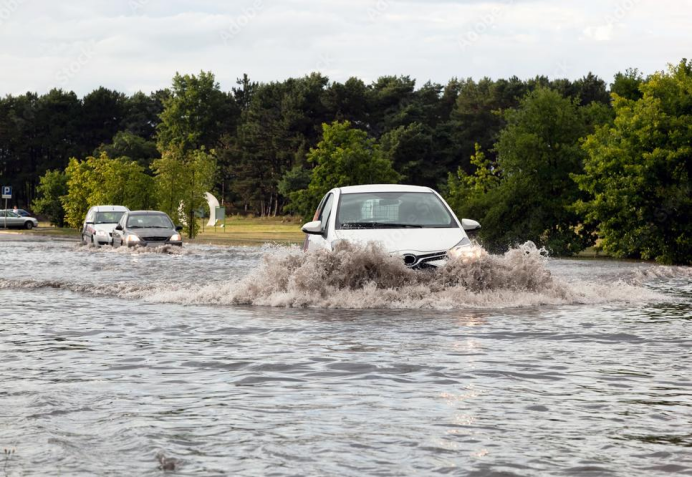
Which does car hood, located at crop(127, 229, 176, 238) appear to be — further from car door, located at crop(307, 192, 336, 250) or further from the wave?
the wave

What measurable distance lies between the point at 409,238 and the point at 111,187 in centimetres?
4515

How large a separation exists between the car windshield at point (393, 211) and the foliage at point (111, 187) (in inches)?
1636

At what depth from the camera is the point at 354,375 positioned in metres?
8.78

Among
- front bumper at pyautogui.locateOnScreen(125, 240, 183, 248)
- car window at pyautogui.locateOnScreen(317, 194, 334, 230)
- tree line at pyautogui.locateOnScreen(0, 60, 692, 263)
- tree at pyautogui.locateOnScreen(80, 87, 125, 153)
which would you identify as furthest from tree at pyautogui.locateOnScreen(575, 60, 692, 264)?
tree at pyautogui.locateOnScreen(80, 87, 125, 153)

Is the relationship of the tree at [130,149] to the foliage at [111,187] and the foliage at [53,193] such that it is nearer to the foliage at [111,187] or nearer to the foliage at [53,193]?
the foliage at [53,193]

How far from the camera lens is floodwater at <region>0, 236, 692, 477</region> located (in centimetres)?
581

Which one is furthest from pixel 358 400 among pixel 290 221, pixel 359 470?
pixel 290 221

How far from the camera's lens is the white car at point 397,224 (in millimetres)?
15602

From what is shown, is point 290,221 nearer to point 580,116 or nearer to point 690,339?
point 580,116

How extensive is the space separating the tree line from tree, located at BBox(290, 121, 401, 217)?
109mm

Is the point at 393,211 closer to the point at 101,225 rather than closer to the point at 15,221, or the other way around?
the point at 101,225

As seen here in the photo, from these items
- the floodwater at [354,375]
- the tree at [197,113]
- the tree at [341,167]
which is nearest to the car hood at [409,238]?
the floodwater at [354,375]

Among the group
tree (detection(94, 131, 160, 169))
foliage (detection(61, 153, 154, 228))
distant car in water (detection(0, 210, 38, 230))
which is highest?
tree (detection(94, 131, 160, 169))

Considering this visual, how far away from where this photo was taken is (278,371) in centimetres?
902
